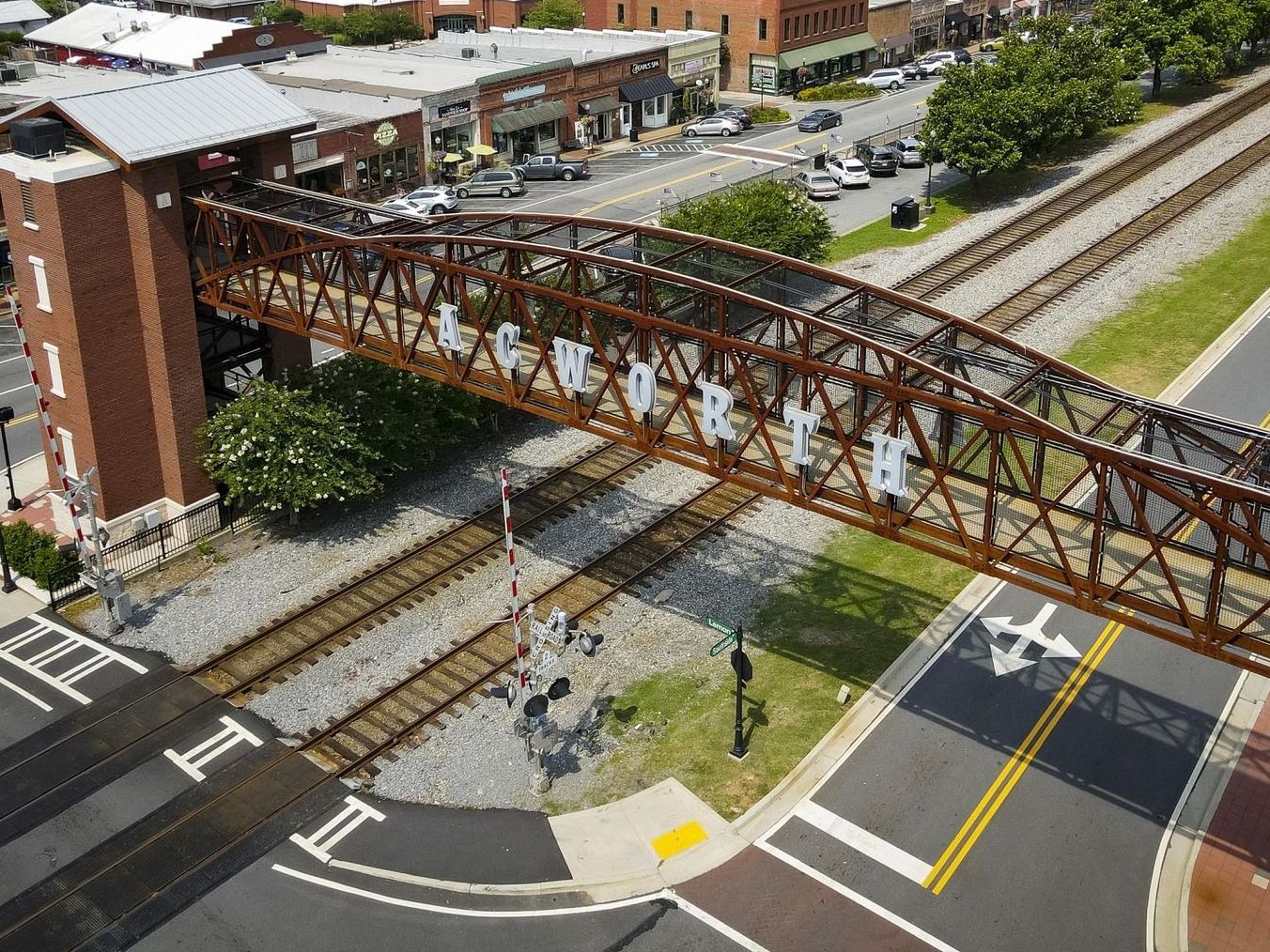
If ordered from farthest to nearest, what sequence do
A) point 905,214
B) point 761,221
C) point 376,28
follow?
point 376,28
point 905,214
point 761,221

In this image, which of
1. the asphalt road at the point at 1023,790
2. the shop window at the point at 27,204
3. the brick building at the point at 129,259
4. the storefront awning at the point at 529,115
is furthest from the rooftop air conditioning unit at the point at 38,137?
the storefront awning at the point at 529,115

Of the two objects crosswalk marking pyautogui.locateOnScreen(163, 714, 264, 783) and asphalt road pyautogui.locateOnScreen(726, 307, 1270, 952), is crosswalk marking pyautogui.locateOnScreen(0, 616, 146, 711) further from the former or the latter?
asphalt road pyautogui.locateOnScreen(726, 307, 1270, 952)

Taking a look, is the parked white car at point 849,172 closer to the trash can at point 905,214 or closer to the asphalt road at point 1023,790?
the trash can at point 905,214

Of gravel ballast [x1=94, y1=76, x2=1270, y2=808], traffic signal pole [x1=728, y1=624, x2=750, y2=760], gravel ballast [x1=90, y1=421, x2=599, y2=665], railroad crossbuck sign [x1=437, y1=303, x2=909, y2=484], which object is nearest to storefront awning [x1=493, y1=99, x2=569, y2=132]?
gravel ballast [x1=94, y1=76, x2=1270, y2=808]

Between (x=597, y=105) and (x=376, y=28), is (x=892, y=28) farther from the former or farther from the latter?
(x=376, y=28)

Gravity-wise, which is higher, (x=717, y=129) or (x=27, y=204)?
(x=27, y=204)

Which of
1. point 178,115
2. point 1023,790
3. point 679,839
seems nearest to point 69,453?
point 178,115

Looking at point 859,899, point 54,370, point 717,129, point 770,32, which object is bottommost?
point 859,899
